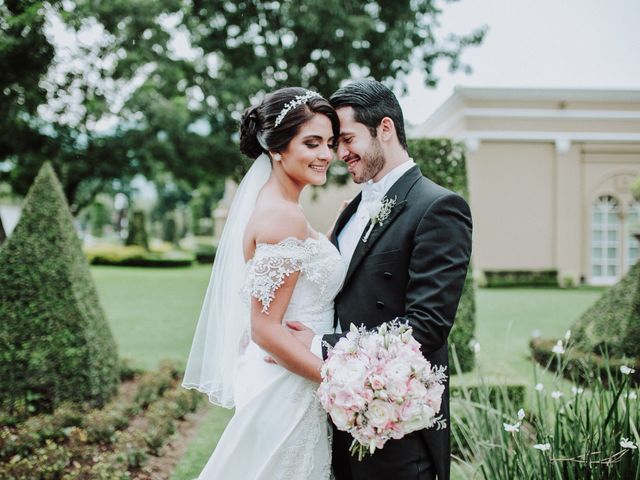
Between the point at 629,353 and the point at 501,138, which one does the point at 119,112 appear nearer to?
the point at 501,138

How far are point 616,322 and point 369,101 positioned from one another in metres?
5.87

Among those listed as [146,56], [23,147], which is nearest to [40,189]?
[146,56]

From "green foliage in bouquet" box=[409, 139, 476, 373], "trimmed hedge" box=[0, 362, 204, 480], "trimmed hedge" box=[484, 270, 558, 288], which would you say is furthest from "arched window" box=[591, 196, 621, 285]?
"trimmed hedge" box=[0, 362, 204, 480]

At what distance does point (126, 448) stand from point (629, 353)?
18.4ft

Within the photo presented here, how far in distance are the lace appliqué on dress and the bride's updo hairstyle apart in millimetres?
486

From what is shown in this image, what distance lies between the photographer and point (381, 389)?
2137 mm

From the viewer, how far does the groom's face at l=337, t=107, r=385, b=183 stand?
2750 mm

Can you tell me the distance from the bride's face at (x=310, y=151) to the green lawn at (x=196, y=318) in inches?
94.9

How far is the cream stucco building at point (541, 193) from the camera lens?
2077 centimetres

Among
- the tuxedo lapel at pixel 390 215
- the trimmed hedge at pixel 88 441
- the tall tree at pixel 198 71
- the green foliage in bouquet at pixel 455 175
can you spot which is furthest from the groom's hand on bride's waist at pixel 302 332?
the tall tree at pixel 198 71

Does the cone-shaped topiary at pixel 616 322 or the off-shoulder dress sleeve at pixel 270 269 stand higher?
the off-shoulder dress sleeve at pixel 270 269

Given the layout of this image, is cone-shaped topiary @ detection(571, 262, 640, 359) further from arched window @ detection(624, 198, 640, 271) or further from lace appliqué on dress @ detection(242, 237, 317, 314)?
arched window @ detection(624, 198, 640, 271)

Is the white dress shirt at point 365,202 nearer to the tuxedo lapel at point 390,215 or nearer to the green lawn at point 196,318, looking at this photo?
the tuxedo lapel at point 390,215

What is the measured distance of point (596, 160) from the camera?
2091cm
